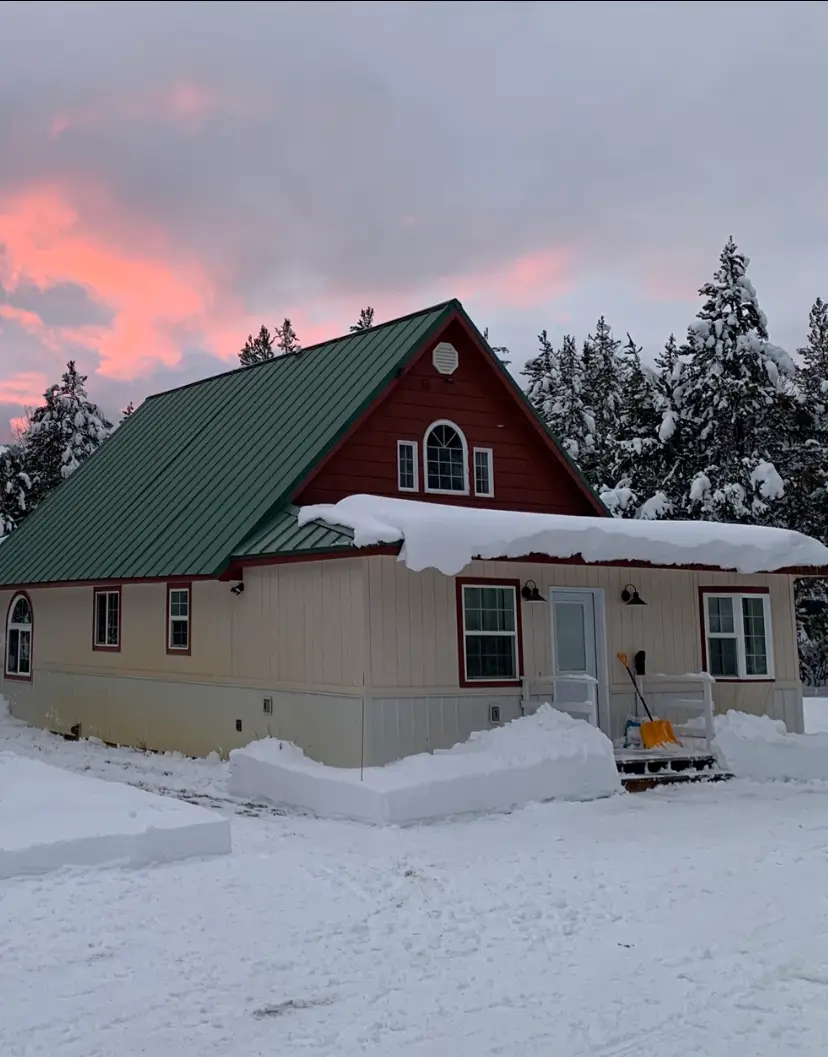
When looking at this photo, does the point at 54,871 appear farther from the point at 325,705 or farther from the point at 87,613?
the point at 87,613

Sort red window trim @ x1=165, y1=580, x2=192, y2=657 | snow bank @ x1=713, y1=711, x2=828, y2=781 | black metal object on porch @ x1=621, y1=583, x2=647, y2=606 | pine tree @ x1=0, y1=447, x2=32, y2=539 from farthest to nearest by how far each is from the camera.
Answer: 1. pine tree @ x1=0, y1=447, x2=32, y2=539
2. red window trim @ x1=165, y1=580, x2=192, y2=657
3. black metal object on porch @ x1=621, y1=583, x2=647, y2=606
4. snow bank @ x1=713, y1=711, x2=828, y2=781

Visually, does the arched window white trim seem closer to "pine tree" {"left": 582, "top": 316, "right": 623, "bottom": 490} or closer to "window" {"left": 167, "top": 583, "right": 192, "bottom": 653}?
"window" {"left": 167, "top": 583, "right": 192, "bottom": 653}

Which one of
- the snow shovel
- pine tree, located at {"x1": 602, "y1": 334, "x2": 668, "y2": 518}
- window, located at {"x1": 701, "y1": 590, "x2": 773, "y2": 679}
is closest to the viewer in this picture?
the snow shovel

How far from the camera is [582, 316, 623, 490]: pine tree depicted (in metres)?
36.3

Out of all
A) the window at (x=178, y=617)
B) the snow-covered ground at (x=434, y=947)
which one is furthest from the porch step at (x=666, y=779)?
the window at (x=178, y=617)

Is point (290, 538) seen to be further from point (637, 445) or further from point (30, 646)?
point (637, 445)

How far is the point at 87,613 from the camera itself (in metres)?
19.1

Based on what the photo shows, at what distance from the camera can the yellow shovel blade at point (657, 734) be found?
14250mm

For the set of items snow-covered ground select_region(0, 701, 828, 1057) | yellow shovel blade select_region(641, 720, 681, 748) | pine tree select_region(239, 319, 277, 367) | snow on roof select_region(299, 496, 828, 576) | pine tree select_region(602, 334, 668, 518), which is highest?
pine tree select_region(239, 319, 277, 367)

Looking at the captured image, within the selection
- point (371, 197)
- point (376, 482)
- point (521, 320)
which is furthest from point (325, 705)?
point (521, 320)

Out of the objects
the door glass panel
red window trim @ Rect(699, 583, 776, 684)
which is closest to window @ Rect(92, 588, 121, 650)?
the door glass panel

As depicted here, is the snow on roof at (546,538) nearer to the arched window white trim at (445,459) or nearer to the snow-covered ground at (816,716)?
the arched window white trim at (445,459)

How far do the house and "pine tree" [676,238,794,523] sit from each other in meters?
9.77

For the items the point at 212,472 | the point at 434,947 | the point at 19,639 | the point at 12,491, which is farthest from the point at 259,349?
the point at 434,947
